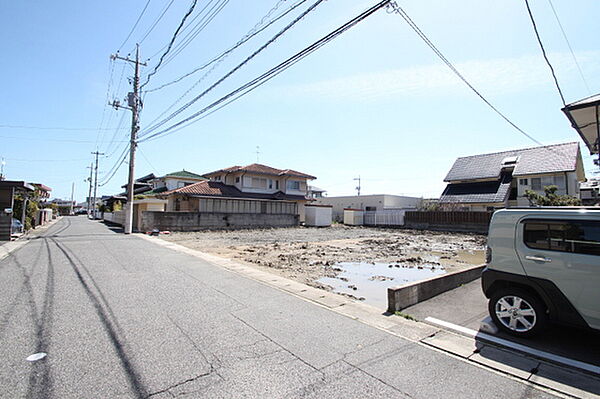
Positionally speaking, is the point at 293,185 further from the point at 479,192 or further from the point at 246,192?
the point at 479,192

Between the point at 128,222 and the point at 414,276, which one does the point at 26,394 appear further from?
the point at 128,222

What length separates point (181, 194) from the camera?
83.6ft

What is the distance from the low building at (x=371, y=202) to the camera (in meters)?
38.0

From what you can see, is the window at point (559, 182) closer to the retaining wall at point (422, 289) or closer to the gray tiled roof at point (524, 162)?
the gray tiled roof at point (524, 162)

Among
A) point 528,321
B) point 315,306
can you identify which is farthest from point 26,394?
point 528,321

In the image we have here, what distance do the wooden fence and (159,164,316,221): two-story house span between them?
11496 mm

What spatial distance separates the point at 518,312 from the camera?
3.99m

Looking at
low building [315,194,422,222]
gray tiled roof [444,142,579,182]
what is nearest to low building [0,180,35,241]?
low building [315,194,422,222]

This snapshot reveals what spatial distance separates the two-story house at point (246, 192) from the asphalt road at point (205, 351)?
65.5ft

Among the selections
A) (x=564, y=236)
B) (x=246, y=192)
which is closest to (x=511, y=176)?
(x=246, y=192)

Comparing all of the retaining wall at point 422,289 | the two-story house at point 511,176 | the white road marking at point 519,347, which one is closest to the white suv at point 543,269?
the white road marking at point 519,347

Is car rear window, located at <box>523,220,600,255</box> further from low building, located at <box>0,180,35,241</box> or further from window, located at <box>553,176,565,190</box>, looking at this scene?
window, located at <box>553,176,565,190</box>

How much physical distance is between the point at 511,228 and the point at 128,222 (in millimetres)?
20067

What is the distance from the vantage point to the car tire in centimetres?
381
